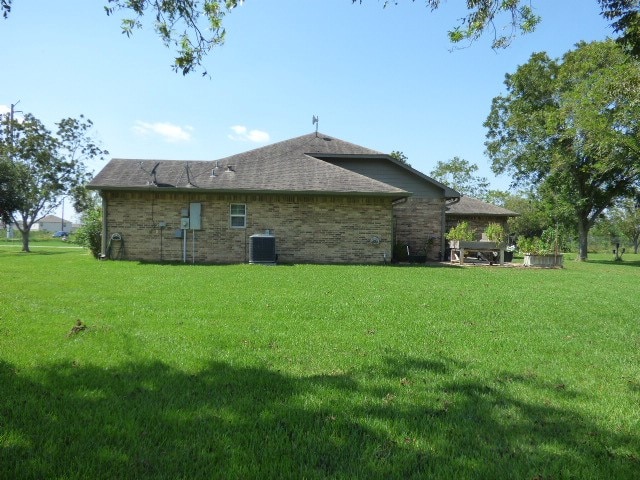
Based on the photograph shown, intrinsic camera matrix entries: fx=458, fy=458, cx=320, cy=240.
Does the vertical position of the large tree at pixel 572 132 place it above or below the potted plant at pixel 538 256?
above

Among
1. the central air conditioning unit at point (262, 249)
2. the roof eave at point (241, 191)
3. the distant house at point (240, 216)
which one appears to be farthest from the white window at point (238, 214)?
the central air conditioning unit at point (262, 249)

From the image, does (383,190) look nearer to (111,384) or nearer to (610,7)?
(610,7)

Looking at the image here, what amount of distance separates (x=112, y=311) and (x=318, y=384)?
421cm

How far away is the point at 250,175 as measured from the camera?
19.0 meters

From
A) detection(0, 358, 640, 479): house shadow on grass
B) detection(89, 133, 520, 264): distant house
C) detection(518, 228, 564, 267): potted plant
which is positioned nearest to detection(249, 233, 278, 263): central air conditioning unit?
detection(89, 133, 520, 264): distant house

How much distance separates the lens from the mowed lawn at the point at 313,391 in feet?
8.86

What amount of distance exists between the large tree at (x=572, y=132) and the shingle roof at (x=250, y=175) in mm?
11710

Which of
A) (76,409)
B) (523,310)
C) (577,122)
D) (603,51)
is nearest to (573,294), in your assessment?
(523,310)

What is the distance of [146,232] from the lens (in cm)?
1795

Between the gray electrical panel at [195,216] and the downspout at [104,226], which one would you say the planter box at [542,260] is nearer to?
the gray electrical panel at [195,216]

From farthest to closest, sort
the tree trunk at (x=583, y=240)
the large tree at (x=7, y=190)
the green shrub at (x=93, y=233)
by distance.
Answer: the tree trunk at (x=583, y=240), the large tree at (x=7, y=190), the green shrub at (x=93, y=233)

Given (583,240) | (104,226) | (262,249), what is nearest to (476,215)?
(583,240)

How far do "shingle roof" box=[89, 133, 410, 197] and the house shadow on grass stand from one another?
14030mm

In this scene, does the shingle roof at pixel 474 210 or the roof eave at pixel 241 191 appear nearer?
the roof eave at pixel 241 191
